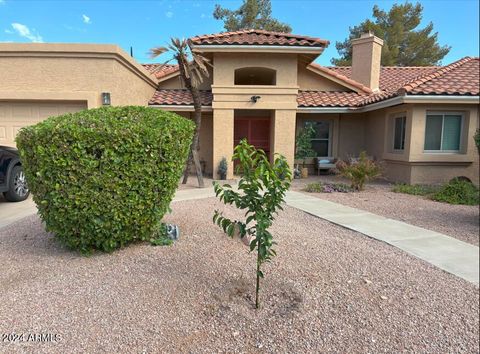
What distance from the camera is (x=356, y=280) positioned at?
3.42 m

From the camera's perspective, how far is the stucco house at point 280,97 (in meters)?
8.36

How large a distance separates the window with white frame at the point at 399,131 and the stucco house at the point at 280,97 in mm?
35

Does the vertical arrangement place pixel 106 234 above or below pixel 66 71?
below

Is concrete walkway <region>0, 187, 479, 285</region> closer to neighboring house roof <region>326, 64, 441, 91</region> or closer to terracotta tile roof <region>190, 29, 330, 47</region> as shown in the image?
terracotta tile roof <region>190, 29, 330, 47</region>

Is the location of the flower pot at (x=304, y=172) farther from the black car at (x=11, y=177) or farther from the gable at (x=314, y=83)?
the black car at (x=11, y=177)

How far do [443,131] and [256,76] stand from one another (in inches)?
280

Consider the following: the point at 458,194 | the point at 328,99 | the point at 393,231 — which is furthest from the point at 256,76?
the point at 393,231

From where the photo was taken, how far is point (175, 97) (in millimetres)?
12242

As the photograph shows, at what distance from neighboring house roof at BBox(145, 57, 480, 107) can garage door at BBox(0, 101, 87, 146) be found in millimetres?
3700

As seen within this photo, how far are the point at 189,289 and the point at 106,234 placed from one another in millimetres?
1319

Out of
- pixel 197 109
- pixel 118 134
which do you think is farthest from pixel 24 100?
pixel 118 134

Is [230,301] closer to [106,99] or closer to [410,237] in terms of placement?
[410,237]

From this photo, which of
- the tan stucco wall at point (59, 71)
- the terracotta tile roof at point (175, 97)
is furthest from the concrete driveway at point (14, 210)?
the terracotta tile roof at point (175, 97)

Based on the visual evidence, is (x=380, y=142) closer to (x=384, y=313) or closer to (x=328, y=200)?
(x=328, y=200)
